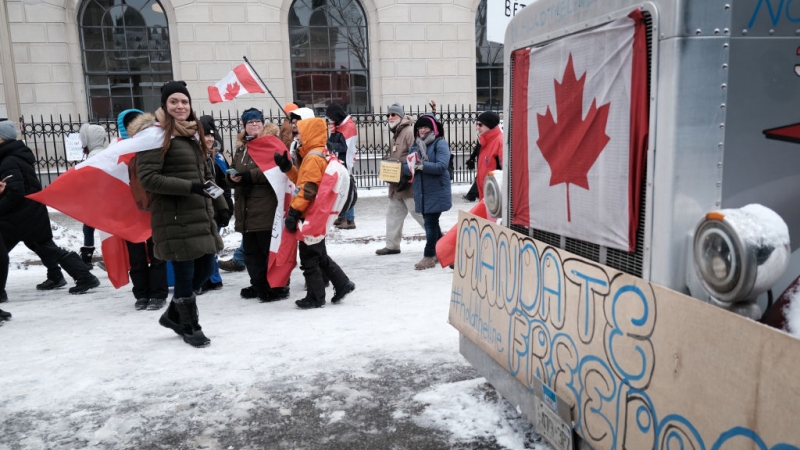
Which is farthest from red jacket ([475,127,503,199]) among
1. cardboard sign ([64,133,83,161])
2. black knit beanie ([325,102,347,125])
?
cardboard sign ([64,133,83,161])

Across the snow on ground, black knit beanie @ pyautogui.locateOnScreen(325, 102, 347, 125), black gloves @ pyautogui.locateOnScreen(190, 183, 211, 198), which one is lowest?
the snow on ground

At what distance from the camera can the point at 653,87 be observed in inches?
84.4

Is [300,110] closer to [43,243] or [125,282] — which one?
[125,282]

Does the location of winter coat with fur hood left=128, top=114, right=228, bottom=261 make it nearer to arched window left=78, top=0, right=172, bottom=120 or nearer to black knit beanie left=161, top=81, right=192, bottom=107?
black knit beanie left=161, top=81, right=192, bottom=107

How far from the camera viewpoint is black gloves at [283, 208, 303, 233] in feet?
18.3

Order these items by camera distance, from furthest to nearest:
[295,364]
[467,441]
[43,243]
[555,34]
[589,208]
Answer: [43,243]
[295,364]
[467,441]
[555,34]
[589,208]

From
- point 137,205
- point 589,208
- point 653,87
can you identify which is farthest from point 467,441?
point 137,205

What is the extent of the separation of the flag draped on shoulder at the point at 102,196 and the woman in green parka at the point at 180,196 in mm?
483

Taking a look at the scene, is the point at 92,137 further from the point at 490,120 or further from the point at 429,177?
the point at 490,120

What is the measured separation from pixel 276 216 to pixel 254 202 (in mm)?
343

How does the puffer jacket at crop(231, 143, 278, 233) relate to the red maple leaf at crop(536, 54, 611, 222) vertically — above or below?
below

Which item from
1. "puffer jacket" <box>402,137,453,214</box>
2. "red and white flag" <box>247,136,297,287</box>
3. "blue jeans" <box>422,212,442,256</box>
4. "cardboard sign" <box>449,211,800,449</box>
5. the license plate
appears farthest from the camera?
"blue jeans" <box>422,212,442,256</box>

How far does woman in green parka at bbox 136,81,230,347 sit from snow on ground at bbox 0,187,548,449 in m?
0.56

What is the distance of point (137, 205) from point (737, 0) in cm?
A: 460
